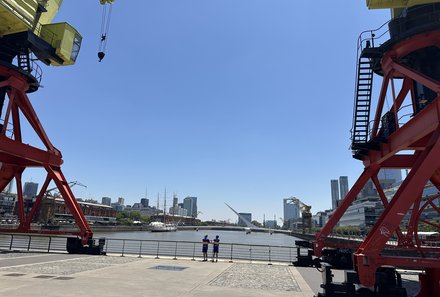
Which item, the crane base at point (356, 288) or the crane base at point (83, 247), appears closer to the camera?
the crane base at point (356, 288)

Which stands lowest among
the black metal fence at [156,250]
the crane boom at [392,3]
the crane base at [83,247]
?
the black metal fence at [156,250]

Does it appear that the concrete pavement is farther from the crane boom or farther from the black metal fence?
the crane boom

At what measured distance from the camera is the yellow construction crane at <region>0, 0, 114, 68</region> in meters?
19.8

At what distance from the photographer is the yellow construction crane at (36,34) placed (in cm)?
1977

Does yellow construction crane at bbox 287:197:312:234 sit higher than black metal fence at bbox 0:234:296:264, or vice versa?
yellow construction crane at bbox 287:197:312:234

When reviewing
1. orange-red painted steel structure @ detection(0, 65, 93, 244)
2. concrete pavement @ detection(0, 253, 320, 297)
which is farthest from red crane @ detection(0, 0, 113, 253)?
concrete pavement @ detection(0, 253, 320, 297)

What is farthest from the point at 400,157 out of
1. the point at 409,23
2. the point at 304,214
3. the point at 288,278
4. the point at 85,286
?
the point at 304,214

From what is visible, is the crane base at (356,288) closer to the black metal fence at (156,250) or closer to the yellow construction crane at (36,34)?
the black metal fence at (156,250)

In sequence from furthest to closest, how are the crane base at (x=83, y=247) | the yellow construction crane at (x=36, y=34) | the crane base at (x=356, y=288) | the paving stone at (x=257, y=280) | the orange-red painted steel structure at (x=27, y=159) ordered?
the crane base at (x=83, y=247) < the orange-red painted steel structure at (x=27, y=159) < the yellow construction crane at (x=36, y=34) < the paving stone at (x=257, y=280) < the crane base at (x=356, y=288)

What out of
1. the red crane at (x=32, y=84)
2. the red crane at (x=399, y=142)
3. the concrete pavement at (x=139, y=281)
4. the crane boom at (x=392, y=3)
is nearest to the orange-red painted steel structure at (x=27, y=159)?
the red crane at (x=32, y=84)

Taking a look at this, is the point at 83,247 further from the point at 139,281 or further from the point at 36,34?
the point at 36,34

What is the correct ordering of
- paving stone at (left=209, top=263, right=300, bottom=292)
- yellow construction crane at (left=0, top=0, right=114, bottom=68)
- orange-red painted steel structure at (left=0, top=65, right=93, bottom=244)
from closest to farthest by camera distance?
1. paving stone at (left=209, top=263, right=300, bottom=292)
2. yellow construction crane at (left=0, top=0, right=114, bottom=68)
3. orange-red painted steel structure at (left=0, top=65, right=93, bottom=244)

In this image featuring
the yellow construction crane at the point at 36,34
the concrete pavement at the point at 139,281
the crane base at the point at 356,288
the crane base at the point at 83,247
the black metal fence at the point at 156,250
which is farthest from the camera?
the black metal fence at the point at 156,250

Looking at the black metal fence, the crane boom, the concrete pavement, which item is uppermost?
the crane boom
